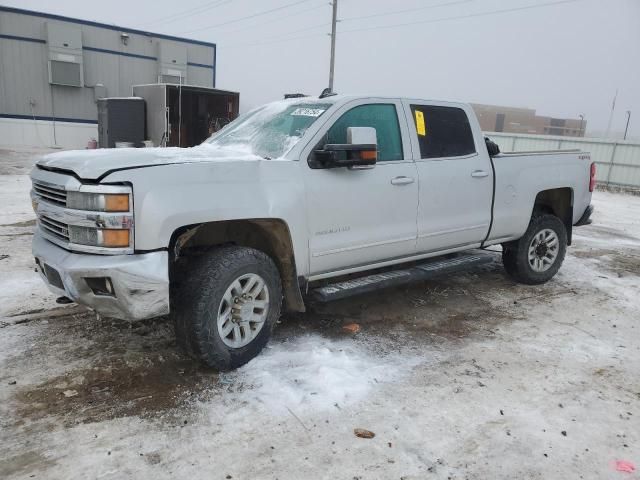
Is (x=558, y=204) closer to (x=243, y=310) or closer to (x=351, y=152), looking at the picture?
(x=351, y=152)

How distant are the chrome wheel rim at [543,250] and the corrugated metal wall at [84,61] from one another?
72.9ft

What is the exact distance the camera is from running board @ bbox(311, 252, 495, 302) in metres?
4.06

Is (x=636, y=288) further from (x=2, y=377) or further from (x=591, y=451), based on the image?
(x=2, y=377)

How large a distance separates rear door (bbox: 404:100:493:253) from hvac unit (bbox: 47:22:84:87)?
69.6ft

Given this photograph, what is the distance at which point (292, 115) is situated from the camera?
4.32 m

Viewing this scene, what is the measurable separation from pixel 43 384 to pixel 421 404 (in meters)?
2.44

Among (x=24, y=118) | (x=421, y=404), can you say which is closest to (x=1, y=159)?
(x=24, y=118)

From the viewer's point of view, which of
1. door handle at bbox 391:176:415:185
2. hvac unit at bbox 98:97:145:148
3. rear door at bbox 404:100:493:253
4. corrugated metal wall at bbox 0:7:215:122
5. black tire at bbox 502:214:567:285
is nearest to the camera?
door handle at bbox 391:176:415:185

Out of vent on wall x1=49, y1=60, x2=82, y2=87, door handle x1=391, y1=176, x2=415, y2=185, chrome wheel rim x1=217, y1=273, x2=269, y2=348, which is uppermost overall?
vent on wall x1=49, y1=60, x2=82, y2=87

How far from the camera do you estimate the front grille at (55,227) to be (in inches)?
128

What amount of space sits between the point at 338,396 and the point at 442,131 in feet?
9.00

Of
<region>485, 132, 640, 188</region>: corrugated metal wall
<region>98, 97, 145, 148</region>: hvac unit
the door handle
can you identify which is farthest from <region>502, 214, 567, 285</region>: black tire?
<region>98, 97, 145, 148</region>: hvac unit

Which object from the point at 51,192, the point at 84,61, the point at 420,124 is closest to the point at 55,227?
the point at 51,192

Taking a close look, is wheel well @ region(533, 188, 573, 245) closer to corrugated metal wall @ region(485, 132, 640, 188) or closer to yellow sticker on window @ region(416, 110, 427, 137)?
yellow sticker on window @ region(416, 110, 427, 137)
